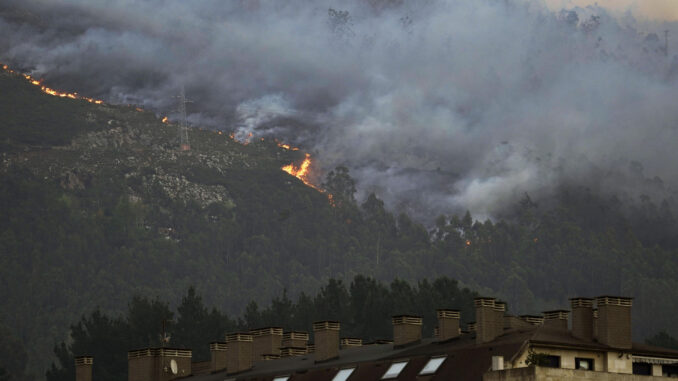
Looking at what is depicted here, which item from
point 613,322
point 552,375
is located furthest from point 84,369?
point 552,375

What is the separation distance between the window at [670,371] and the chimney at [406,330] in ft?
56.1

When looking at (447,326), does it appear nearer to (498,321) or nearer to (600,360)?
(498,321)

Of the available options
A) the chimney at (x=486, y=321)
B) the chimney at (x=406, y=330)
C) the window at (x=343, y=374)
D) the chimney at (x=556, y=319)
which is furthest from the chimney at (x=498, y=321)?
the chimney at (x=406, y=330)

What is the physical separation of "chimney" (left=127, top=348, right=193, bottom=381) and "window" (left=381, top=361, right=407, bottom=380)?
1063 inches

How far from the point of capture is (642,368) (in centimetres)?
7931

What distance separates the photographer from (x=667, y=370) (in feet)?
262

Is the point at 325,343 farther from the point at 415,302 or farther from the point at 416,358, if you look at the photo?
the point at 415,302

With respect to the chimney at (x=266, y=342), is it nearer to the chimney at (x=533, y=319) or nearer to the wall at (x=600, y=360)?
the chimney at (x=533, y=319)

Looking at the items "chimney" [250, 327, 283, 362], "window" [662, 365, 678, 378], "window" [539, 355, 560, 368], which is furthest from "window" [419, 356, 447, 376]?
"chimney" [250, 327, 283, 362]

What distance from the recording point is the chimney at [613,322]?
7881cm

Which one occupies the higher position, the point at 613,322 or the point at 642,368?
the point at 613,322

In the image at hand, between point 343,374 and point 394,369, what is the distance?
176 inches

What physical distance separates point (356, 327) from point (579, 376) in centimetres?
12021

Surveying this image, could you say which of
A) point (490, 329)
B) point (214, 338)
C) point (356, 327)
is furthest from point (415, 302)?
point (490, 329)
